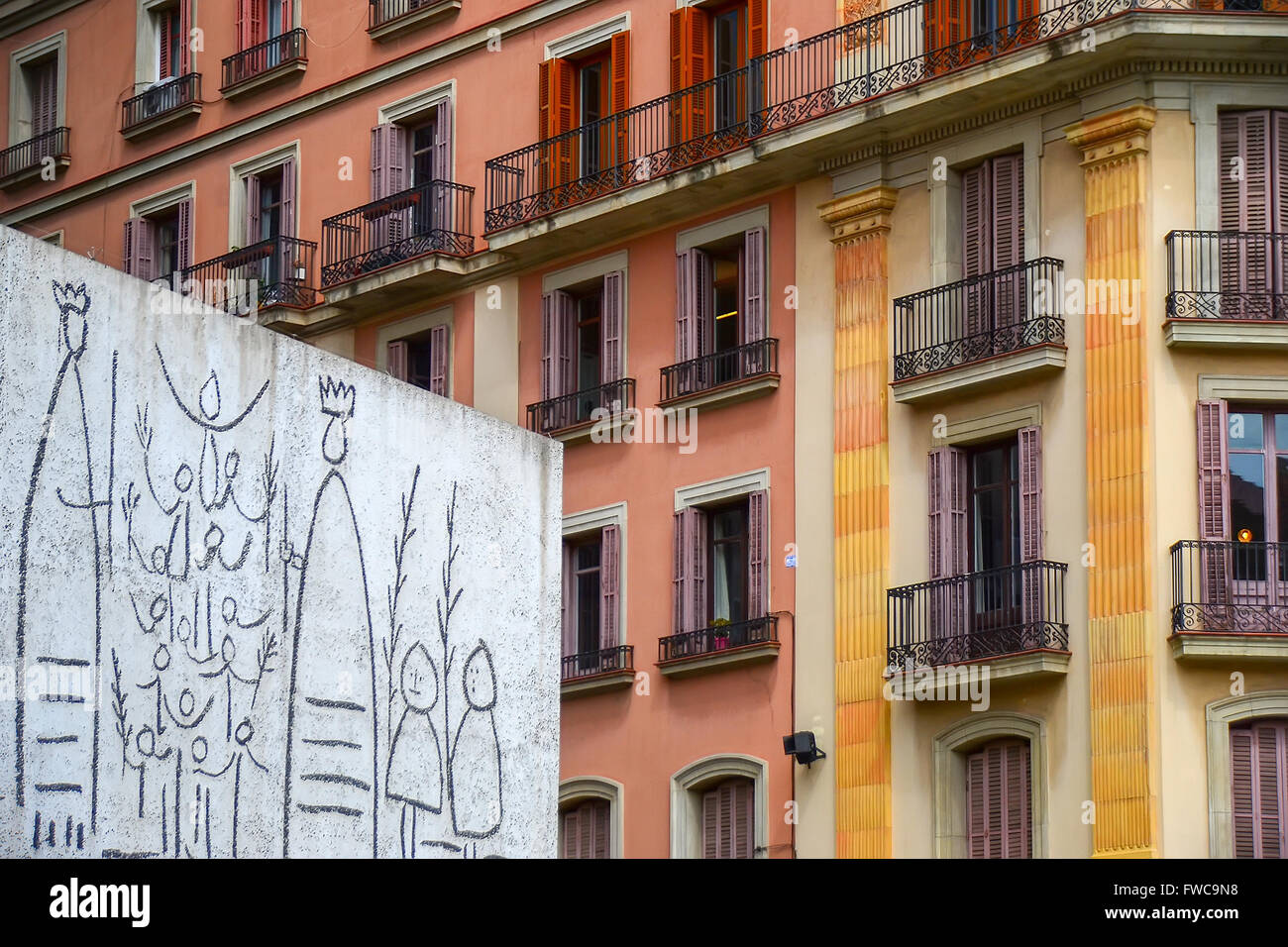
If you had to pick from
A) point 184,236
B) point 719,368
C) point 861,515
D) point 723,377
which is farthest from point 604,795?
point 184,236

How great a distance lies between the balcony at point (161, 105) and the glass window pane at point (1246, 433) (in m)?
21.3

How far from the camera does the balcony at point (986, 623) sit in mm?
32375

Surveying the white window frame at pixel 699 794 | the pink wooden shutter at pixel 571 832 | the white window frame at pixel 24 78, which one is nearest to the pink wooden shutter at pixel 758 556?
the white window frame at pixel 699 794

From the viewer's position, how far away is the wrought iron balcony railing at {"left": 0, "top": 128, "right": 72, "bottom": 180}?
162ft

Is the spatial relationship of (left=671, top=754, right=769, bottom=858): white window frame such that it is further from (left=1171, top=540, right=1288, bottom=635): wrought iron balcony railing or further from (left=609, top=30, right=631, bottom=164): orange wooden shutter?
(left=609, top=30, right=631, bottom=164): orange wooden shutter

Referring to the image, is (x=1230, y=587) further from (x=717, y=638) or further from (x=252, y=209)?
(x=252, y=209)

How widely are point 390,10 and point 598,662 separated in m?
12.0

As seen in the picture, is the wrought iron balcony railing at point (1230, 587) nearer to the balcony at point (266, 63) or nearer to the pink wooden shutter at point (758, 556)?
the pink wooden shutter at point (758, 556)

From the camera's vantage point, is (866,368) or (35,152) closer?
(866,368)

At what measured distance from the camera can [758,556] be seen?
36312 millimetres

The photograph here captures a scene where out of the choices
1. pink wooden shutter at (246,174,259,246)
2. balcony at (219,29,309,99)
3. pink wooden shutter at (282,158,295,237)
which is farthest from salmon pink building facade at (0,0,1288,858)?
pink wooden shutter at (246,174,259,246)
